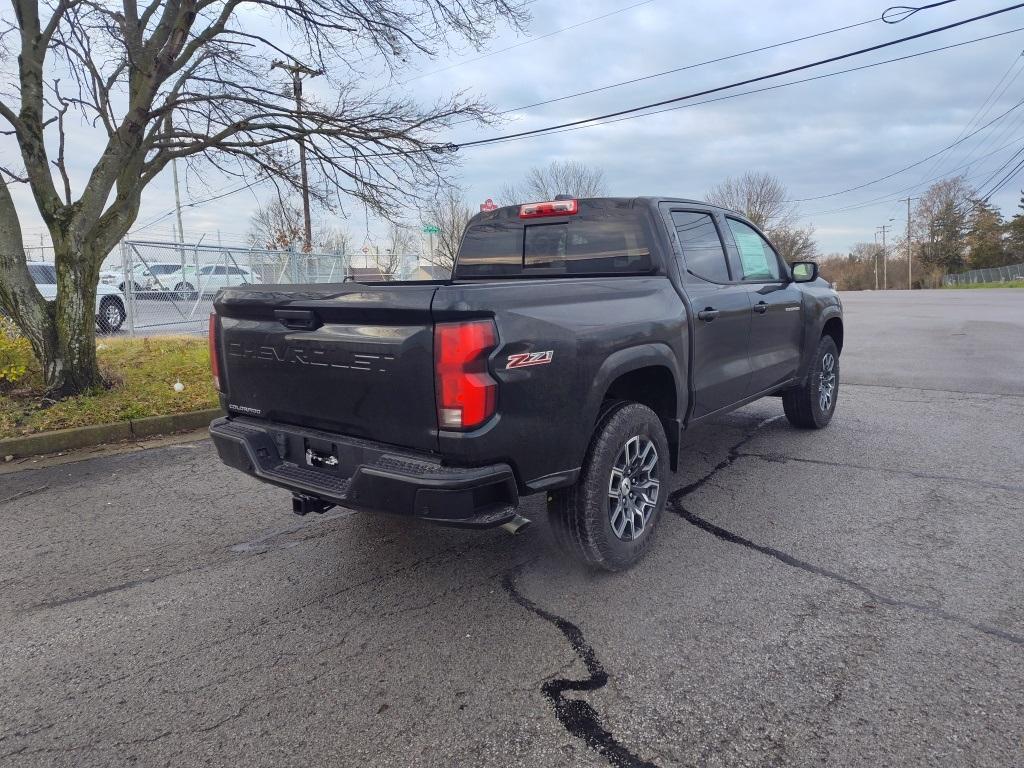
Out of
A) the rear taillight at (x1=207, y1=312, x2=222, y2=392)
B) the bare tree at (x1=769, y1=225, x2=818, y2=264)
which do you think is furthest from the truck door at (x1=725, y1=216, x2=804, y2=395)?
the bare tree at (x1=769, y1=225, x2=818, y2=264)

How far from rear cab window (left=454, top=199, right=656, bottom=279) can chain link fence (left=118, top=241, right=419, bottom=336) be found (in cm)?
689

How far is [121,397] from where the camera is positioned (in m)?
7.06

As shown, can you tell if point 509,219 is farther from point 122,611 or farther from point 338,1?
point 338,1

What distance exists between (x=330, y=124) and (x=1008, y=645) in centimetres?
855

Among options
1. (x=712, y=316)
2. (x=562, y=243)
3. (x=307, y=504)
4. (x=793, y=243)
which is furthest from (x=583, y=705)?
(x=793, y=243)

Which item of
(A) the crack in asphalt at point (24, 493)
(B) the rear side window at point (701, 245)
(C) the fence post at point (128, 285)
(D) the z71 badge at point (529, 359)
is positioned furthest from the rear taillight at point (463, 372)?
(C) the fence post at point (128, 285)

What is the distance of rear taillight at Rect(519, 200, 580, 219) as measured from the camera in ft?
14.0

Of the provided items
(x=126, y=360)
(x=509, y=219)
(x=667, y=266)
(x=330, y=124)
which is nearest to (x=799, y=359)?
(x=667, y=266)

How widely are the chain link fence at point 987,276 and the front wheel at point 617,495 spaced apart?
226 feet

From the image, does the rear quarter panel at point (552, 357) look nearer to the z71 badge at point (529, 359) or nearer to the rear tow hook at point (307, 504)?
the z71 badge at point (529, 359)

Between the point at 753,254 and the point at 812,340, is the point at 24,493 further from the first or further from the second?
the point at 812,340

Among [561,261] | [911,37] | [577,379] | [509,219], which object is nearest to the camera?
[577,379]

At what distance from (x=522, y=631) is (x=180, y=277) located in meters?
14.3

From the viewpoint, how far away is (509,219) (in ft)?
15.2
